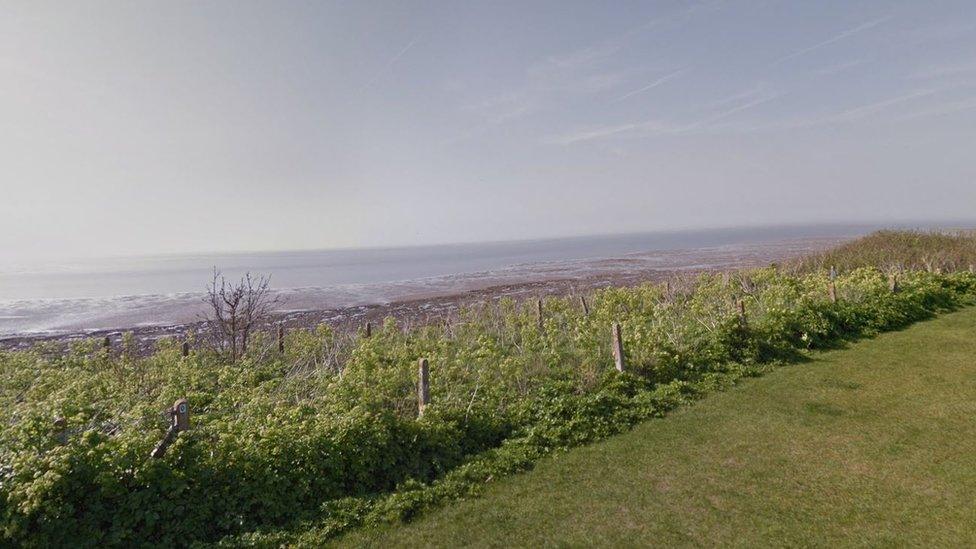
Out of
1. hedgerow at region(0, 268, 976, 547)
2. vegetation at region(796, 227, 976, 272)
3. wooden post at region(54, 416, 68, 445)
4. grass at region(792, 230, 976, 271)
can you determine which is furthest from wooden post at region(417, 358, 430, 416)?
vegetation at region(796, 227, 976, 272)

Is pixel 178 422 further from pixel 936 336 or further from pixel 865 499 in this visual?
pixel 936 336

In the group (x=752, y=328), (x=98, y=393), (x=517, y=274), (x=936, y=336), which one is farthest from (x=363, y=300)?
(x=936, y=336)

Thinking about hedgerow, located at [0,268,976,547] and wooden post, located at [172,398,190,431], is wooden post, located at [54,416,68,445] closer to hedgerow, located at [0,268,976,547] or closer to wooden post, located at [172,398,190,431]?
hedgerow, located at [0,268,976,547]

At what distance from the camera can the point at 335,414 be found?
7996 mm

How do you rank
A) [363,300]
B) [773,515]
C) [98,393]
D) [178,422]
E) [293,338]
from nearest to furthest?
[773,515] → [178,422] → [98,393] → [293,338] → [363,300]

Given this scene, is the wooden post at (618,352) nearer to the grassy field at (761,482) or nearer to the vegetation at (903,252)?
the grassy field at (761,482)

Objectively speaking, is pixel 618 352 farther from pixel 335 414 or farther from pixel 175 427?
pixel 175 427

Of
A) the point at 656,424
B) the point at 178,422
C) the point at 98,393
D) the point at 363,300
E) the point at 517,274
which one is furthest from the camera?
the point at 517,274

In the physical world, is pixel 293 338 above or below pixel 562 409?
above

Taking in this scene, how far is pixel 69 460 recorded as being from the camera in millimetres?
5988

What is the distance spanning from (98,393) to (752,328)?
1628 centimetres

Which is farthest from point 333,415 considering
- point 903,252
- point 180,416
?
point 903,252

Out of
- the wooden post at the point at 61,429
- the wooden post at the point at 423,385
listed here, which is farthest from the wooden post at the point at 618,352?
the wooden post at the point at 61,429

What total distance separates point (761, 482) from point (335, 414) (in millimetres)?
6747
